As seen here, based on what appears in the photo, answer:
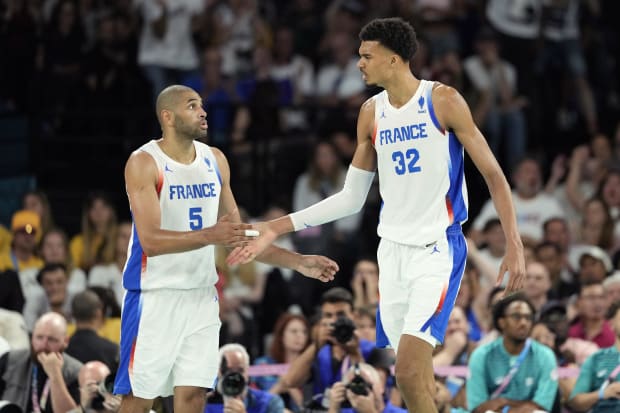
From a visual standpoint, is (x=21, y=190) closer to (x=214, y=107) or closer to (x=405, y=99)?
(x=214, y=107)

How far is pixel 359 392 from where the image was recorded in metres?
9.72

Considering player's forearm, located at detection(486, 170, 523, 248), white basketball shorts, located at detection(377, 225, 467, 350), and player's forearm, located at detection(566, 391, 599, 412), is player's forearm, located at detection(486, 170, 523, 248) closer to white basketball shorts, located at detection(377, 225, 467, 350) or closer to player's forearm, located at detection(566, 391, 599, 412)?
white basketball shorts, located at detection(377, 225, 467, 350)

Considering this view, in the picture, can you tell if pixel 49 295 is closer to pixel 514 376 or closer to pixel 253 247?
pixel 514 376

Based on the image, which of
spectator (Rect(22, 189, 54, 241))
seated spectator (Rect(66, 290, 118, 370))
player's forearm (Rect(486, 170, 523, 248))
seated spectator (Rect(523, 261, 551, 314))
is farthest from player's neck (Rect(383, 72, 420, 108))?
spectator (Rect(22, 189, 54, 241))

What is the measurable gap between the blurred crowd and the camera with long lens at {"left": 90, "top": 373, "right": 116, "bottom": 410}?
2.00m

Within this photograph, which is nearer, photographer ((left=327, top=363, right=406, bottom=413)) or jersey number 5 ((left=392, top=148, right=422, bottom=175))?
jersey number 5 ((left=392, top=148, right=422, bottom=175))

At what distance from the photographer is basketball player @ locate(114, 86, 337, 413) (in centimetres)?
813

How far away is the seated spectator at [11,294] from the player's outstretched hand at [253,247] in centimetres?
439

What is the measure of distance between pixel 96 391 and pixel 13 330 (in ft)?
5.83

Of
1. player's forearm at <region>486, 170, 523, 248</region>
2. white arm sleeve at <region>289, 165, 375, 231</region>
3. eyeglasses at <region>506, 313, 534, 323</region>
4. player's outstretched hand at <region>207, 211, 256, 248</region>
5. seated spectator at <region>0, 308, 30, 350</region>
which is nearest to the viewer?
player's forearm at <region>486, 170, 523, 248</region>

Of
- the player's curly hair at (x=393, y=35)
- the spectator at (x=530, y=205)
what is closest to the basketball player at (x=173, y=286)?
the player's curly hair at (x=393, y=35)

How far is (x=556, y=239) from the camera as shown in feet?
45.2

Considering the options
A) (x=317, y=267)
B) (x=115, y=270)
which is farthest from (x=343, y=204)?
(x=115, y=270)

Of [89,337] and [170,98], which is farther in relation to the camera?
[89,337]
